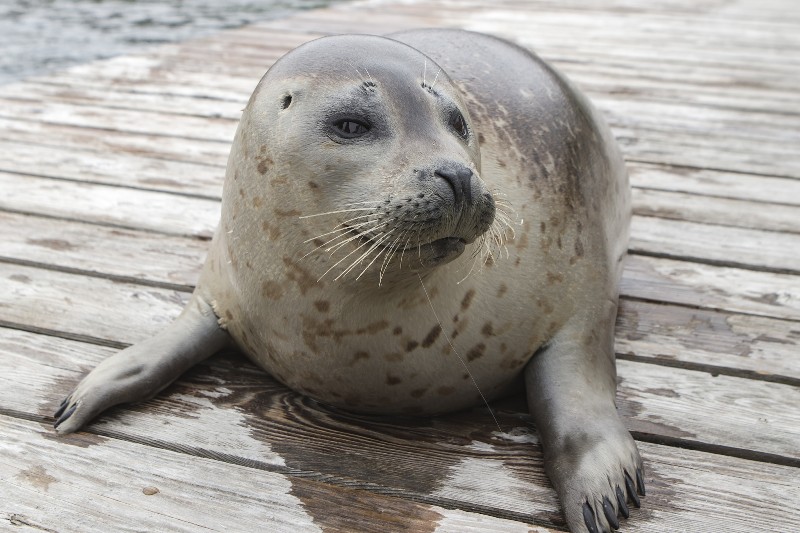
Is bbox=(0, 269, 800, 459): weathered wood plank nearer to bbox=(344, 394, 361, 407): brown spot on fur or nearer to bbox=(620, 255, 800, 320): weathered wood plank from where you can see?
bbox=(620, 255, 800, 320): weathered wood plank

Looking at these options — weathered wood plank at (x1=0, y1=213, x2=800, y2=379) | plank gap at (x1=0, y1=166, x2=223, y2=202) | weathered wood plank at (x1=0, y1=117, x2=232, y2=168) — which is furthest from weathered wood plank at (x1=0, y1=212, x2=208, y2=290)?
weathered wood plank at (x1=0, y1=117, x2=232, y2=168)

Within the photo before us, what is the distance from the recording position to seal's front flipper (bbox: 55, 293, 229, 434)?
84.8 inches

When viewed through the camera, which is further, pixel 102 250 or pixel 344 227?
pixel 102 250

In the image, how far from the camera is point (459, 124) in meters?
1.95

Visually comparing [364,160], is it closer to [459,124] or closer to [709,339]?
[459,124]

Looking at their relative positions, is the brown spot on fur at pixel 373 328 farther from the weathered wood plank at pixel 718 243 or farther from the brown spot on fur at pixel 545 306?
the weathered wood plank at pixel 718 243

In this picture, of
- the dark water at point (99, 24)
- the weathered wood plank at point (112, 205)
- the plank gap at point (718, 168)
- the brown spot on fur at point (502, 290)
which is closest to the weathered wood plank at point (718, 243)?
the plank gap at point (718, 168)

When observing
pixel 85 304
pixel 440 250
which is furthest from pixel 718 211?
pixel 85 304

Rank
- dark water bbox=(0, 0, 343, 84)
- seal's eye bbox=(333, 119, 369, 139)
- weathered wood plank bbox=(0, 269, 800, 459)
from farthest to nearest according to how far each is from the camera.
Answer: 1. dark water bbox=(0, 0, 343, 84)
2. weathered wood plank bbox=(0, 269, 800, 459)
3. seal's eye bbox=(333, 119, 369, 139)

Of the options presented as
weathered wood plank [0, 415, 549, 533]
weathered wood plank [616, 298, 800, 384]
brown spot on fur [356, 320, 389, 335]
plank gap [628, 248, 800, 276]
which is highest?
brown spot on fur [356, 320, 389, 335]

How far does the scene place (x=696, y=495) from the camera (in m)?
1.96

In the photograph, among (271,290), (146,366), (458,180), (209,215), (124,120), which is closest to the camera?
(458,180)

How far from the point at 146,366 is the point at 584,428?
99 centimetres

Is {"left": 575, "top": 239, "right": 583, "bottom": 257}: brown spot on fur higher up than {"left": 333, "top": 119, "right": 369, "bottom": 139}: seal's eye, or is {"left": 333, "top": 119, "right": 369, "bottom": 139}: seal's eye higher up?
{"left": 333, "top": 119, "right": 369, "bottom": 139}: seal's eye
